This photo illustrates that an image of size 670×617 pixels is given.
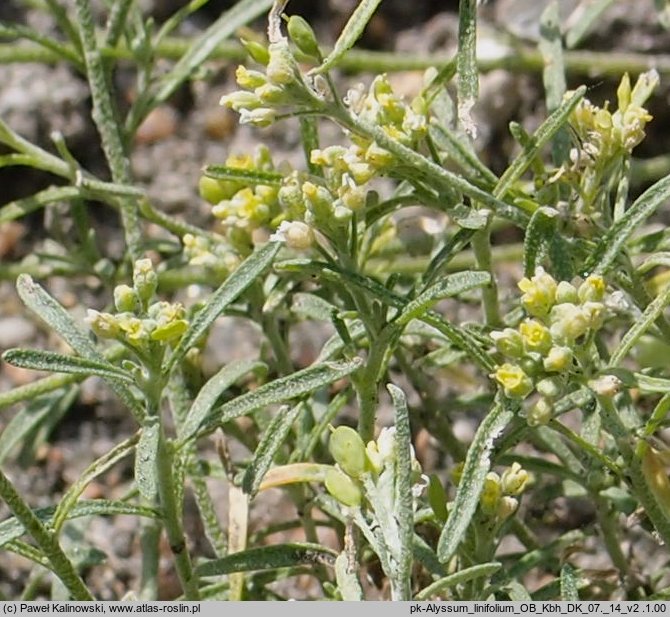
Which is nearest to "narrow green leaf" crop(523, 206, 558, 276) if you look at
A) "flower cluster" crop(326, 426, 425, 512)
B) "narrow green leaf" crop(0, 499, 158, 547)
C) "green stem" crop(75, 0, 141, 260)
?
"flower cluster" crop(326, 426, 425, 512)

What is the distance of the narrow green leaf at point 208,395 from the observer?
236 cm

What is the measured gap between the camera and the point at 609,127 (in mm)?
2408

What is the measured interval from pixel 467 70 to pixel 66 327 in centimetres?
93

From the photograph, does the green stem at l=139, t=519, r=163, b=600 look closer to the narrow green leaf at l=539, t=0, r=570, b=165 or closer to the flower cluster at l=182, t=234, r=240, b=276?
the flower cluster at l=182, t=234, r=240, b=276

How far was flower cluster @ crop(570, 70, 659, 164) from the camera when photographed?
2.41m

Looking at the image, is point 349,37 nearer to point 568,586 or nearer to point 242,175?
point 242,175

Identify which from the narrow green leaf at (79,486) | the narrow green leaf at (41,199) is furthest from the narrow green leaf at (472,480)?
the narrow green leaf at (41,199)

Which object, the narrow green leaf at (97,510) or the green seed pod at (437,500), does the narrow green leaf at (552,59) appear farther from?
the narrow green leaf at (97,510)

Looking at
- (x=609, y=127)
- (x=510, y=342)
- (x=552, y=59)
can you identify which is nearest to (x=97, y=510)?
(x=510, y=342)

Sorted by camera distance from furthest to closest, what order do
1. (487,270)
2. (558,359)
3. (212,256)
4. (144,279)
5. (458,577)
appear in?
(212,256), (487,270), (144,279), (458,577), (558,359)

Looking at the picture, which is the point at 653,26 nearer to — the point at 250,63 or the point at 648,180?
the point at 648,180

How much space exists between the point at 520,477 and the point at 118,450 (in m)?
0.82

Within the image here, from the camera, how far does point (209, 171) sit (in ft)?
8.25

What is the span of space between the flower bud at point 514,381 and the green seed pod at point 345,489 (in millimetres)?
325
